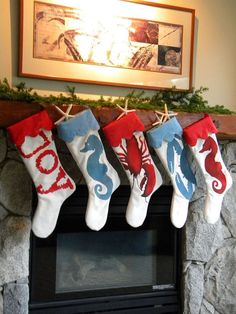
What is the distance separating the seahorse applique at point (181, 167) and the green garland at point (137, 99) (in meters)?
0.18

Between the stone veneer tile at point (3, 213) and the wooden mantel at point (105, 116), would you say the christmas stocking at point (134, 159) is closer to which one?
the wooden mantel at point (105, 116)

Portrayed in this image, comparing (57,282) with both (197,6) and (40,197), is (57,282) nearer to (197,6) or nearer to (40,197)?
(40,197)

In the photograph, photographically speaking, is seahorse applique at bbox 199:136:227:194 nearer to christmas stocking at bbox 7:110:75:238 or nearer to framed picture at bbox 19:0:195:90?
framed picture at bbox 19:0:195:90

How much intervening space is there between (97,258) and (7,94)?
2.87ft

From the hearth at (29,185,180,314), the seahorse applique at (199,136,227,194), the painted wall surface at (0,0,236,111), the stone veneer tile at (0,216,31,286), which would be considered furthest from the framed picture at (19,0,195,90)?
the stone veneer tile at (0,216,31,286)

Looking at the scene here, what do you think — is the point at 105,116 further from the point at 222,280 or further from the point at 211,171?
the point at 222,280

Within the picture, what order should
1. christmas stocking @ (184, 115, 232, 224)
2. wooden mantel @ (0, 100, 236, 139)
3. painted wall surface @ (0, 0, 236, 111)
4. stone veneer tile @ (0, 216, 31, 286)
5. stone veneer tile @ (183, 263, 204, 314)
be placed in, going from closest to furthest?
wooden mantel @ (0, 100, 236, 139) < stone veneer tile @ (0, 216, 31, 286) < christmas stocking @ (184, 115, 232, 224) < stone veneer tile @ (183, 263, 204, 314) < painted wall surface @ (0, 0, 236, 111)

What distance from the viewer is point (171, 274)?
179 centimetres

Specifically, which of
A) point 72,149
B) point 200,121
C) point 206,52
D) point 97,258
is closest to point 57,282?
point 97,258

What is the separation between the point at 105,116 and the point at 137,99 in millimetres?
266

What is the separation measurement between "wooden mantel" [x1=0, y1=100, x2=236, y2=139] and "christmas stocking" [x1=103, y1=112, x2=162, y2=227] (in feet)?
0.17

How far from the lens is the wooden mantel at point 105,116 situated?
52.6 inches

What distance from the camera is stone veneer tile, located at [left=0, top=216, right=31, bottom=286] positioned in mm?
1464

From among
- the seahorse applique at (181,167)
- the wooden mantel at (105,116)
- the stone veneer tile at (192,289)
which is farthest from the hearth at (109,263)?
the wooden mantel at (105,116)
